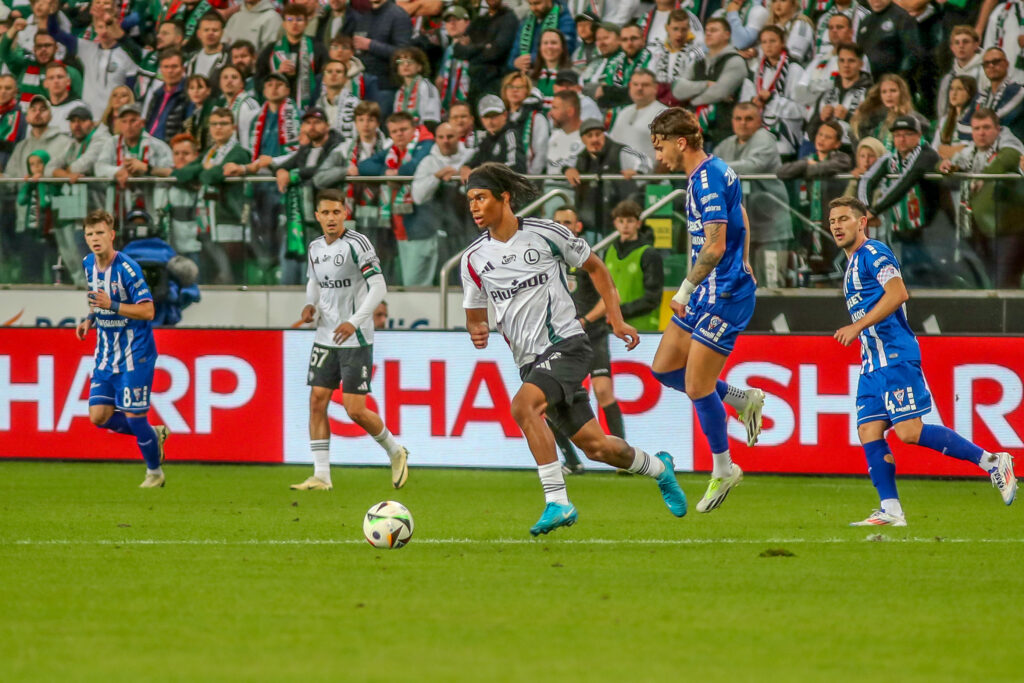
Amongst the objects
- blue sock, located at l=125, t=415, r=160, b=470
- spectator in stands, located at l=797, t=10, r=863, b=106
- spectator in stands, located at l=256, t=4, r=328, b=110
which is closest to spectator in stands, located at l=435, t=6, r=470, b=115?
spectator in stands, located at l=256, t=4, r=328, b=110

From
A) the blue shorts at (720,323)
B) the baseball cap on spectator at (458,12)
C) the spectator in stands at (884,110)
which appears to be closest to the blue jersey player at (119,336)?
the blue shorts at (720,323)

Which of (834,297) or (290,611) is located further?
(834,297)

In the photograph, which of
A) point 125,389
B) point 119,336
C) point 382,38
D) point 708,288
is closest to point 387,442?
point 125,389

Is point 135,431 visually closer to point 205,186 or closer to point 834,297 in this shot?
point 205,186

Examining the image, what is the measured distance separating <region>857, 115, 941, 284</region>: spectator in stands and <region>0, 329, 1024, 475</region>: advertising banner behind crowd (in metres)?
0.92

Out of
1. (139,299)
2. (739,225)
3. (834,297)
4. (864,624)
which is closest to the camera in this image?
(864,624)

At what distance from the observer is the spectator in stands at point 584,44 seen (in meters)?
17.4

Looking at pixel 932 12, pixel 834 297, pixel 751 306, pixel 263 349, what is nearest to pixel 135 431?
pixel 263 349

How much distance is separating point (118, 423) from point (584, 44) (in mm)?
7401

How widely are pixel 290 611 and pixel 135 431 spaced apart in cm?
658

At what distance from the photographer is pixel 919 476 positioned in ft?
44.1

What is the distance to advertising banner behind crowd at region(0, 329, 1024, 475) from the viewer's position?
524 inches

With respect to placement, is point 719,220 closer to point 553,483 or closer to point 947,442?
point 947,442

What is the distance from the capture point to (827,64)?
15.9 meters
